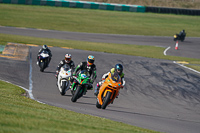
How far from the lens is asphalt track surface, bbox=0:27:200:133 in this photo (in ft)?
35.9

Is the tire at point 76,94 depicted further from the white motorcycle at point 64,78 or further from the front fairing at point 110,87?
the white motorcycle at point 64,78

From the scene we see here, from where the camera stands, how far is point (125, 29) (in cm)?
4212

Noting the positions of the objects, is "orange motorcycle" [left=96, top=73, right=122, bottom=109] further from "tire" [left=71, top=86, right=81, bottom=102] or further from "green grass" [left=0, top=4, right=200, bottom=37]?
"green grass" [left=0, top=4, right=200, bottom=37]

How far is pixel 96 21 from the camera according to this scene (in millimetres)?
45781

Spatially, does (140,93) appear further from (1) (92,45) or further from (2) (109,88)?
(1) (92,45)

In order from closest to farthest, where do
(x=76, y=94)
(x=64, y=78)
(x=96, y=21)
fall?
1. (x=76, y=94)
2. (x=64, y=78)
3. (x=96, y=21)

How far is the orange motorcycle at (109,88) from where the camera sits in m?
11.3

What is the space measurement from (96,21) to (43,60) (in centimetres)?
2851

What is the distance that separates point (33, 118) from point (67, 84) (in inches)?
269

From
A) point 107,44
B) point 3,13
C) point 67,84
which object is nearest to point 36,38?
point 107,44

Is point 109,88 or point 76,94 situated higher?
point 109,88

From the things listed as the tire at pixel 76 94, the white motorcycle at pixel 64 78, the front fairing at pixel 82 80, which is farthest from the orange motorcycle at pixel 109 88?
the white motorcycle at pixel 64 78

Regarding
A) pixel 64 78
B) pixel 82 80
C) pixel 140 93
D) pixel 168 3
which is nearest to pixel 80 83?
pixel 82 80

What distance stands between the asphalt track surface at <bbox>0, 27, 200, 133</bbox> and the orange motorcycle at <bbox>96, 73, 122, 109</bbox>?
47 centimetres
